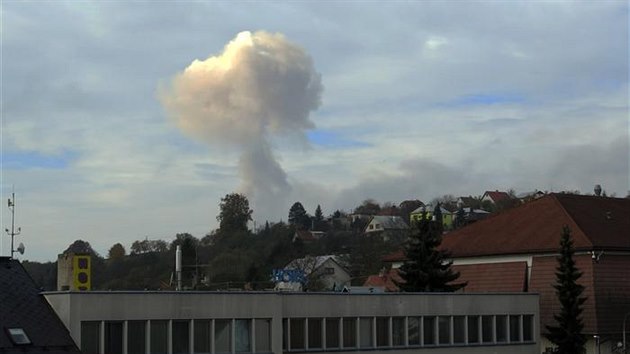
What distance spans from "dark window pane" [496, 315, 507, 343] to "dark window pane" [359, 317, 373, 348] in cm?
839

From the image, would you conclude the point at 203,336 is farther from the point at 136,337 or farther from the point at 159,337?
the point at 136,337

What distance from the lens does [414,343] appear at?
43.1 m

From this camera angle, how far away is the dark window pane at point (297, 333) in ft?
128

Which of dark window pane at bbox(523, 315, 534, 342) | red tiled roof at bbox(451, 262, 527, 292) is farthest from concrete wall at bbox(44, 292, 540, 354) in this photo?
red tiled roof at bbox(451, 262, 527, 292)

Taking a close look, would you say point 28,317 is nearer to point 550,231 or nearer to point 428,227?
point 428,227

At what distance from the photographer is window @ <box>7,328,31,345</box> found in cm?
3052

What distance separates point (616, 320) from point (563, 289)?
7810 millimetres

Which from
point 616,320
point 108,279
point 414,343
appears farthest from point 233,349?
point 108,279

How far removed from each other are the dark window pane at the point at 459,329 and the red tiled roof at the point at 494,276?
51.7 ft

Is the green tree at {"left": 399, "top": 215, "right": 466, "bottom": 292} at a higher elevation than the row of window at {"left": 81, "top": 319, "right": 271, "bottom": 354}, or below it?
higher

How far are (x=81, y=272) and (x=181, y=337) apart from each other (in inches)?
719

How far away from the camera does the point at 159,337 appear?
34.7 metres

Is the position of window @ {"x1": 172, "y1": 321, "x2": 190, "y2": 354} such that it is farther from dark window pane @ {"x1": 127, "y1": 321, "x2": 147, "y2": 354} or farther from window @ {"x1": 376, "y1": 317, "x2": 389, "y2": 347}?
window @ {"x1": 376, "y1": 317, "x2": 389, "y2": 347}

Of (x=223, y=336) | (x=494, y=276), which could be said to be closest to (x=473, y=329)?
(x=223, y=336)
